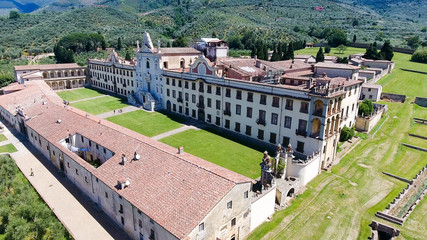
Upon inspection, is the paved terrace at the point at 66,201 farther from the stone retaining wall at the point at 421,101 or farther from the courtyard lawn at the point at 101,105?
the stone retaining wall at the point at 421,101

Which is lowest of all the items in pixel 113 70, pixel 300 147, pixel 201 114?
pixel 300 147

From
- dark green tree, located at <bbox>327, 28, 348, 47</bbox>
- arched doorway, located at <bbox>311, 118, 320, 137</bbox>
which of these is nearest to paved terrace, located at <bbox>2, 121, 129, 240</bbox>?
arched doorway, located at <bbox>311, 118, 320, 137</bbox>

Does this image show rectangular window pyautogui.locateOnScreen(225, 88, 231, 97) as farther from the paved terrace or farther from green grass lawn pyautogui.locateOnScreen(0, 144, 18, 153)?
green grass lawn pyautogui.locateOnScreen(0, 144, 18, 153)

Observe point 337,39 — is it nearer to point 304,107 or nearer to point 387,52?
point 387,52

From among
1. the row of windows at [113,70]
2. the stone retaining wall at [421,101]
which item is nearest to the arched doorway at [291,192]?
the stone retaining wall at [421,101]

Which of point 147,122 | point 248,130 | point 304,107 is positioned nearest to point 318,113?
point 304,107

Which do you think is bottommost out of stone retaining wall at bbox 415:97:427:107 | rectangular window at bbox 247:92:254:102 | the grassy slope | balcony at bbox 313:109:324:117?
the grassy slope
